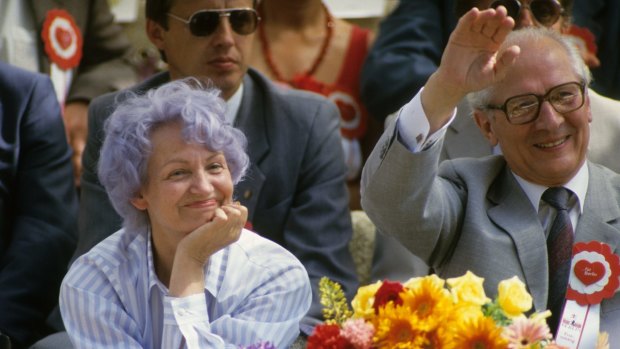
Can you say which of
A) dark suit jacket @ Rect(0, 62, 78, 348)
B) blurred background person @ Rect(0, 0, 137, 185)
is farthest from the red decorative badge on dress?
blurred background person @ Rect(0, 0, 137, 185)

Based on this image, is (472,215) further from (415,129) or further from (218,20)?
(218,20)

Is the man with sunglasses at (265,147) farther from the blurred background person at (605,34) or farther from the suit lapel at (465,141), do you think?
the blurred background person at (605,34)

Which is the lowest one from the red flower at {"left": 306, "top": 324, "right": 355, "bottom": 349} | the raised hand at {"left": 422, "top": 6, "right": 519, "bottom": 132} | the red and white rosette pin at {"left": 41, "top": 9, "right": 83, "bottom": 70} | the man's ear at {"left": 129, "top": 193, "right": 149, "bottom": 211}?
the red and white rosette pin at {"left": 41, "top": 9, "right": 83, "bottom": 70}

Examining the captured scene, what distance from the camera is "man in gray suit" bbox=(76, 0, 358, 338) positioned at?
4062mm

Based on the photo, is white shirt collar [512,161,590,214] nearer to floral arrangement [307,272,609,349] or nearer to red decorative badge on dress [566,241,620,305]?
red decorative badge on dress [566,241,620,305]

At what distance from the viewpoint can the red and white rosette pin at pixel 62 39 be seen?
4887 millimetres

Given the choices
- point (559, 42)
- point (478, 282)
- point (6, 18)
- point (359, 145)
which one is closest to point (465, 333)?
point (478, 282)

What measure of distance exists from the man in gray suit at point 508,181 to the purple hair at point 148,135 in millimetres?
384

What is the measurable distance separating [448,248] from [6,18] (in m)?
2.28

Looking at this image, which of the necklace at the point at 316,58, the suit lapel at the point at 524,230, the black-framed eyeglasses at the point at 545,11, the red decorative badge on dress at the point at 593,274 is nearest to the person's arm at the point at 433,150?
the suit lapel at the point at 524,230

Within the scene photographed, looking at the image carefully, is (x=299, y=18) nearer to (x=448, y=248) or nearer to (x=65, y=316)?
(x=448, y=248)

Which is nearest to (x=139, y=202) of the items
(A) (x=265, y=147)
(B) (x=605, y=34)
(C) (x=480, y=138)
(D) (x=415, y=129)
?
(D) (x=415, y=129)

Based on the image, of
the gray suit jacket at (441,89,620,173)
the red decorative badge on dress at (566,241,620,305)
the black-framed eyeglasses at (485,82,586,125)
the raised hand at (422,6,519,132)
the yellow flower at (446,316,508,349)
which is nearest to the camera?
the yellow flower at (446,316,508,349)

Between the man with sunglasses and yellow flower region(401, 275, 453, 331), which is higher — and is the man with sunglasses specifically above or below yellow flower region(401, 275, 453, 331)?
below
